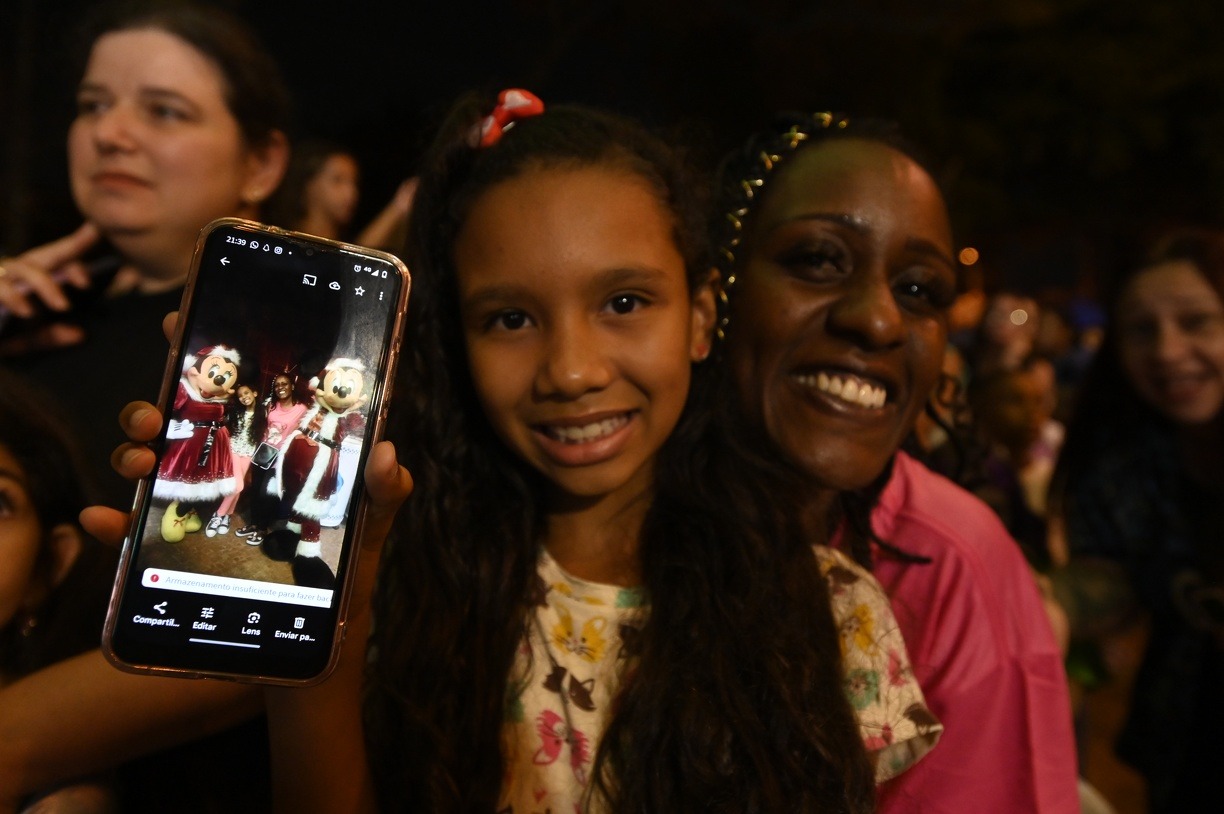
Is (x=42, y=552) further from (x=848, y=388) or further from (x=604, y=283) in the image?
(x=848, y=388)

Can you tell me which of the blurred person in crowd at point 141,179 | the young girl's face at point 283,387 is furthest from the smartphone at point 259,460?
the blurred person in crowd at point 141,179

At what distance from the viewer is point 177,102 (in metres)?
1.80

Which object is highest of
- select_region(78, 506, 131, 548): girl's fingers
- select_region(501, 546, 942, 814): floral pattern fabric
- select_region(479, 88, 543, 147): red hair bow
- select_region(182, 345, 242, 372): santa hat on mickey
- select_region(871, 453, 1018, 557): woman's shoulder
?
select_region(479, 88, 543, 147): red hair bow

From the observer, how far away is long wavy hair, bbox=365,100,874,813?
1358 mm

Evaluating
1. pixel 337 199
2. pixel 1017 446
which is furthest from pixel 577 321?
pixel 1017 446

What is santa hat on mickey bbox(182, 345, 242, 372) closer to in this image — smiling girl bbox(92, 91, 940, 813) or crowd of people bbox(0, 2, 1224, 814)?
crowd of people bbox(0, 2, 1224, 814)

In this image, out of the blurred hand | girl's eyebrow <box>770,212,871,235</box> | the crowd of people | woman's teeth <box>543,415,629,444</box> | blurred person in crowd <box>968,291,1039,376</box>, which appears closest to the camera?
the crowd of people

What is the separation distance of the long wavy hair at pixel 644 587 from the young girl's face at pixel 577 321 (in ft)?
0.26

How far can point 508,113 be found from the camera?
1663 millimetres

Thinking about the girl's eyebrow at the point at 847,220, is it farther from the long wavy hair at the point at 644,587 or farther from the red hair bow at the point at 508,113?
the red hair bow at the point at 508,113

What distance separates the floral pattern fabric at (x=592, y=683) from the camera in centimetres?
140

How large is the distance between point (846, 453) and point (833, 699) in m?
0.44

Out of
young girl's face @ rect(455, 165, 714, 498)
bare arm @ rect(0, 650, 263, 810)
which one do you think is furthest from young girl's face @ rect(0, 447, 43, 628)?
young girl's face @ rect(455, 165, 714, 498)

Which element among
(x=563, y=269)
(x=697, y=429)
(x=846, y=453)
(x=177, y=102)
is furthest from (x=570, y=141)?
(x=177, y=102)
